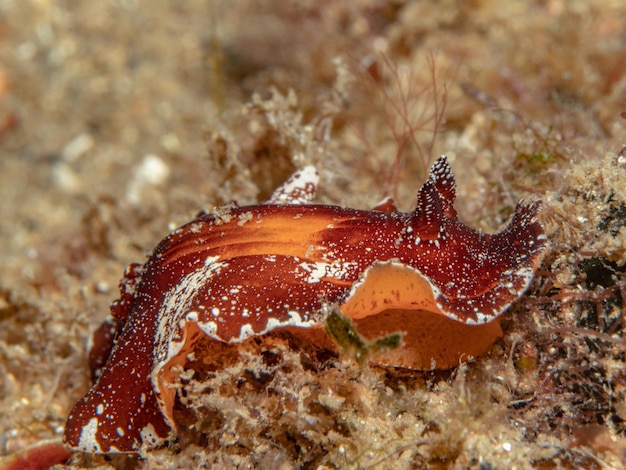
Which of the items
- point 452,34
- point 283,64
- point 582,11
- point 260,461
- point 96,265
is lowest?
point 260,461

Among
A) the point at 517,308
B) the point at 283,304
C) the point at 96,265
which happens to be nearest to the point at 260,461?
the point at 283,304

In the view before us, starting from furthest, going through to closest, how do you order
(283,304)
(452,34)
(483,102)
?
(452,34), (483,102), (283,304)

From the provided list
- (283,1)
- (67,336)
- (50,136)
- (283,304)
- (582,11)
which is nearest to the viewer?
(283,304)

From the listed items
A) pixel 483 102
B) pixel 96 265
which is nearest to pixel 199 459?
pixel 96 265

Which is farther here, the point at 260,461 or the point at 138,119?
the point at 138,119

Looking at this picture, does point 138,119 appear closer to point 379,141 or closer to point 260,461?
point 379,141

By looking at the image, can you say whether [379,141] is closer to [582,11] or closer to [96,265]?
[582,11]

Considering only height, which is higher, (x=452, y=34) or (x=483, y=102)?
(x=452, y=34)
